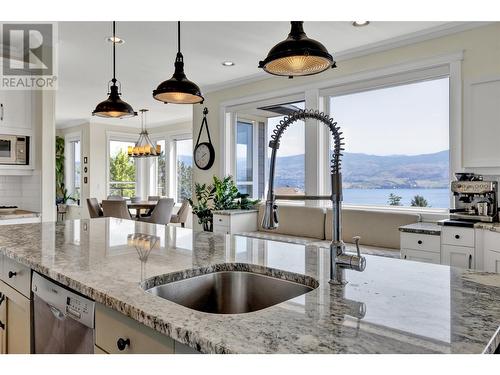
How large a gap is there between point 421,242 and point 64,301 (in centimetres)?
277

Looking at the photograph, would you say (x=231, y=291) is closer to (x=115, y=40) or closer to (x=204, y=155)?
(x=115, y=40)

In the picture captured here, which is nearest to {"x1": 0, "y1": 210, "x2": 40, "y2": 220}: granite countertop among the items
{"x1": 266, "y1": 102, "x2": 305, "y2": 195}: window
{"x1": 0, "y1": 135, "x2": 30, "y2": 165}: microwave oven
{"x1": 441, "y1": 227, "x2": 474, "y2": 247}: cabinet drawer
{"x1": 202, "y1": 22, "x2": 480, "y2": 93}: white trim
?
{"x1": 0, "y1": 135, "x2": 30, "y2": 165}: microwave oven

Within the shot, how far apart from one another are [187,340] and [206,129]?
5.20 meters

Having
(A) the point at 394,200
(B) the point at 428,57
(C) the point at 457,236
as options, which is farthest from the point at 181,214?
(C) the point at 457,236

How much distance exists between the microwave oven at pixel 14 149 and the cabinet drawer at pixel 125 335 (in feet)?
10.8

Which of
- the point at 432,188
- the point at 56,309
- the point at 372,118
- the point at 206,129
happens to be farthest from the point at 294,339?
the point at 206,129

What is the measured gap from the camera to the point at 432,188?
3742 millimetres

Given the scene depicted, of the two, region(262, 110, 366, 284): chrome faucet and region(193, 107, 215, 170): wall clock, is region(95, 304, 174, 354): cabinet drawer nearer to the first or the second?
region(262, 110, 366, 284): chrome faucet

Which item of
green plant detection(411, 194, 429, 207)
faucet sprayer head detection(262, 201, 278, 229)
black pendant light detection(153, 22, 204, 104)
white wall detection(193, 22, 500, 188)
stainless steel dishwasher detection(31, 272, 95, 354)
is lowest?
stainless steel dishwasher detection(31, 272, 95, 354)

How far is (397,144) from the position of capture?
4008 mm

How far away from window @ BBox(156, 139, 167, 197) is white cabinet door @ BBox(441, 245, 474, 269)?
703cm

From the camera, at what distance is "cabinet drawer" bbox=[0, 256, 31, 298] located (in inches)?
62.4

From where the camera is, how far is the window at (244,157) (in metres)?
5.64

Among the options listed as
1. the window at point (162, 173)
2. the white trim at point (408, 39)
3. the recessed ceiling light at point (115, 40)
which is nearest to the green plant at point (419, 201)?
the white trim at point (408, 39)
